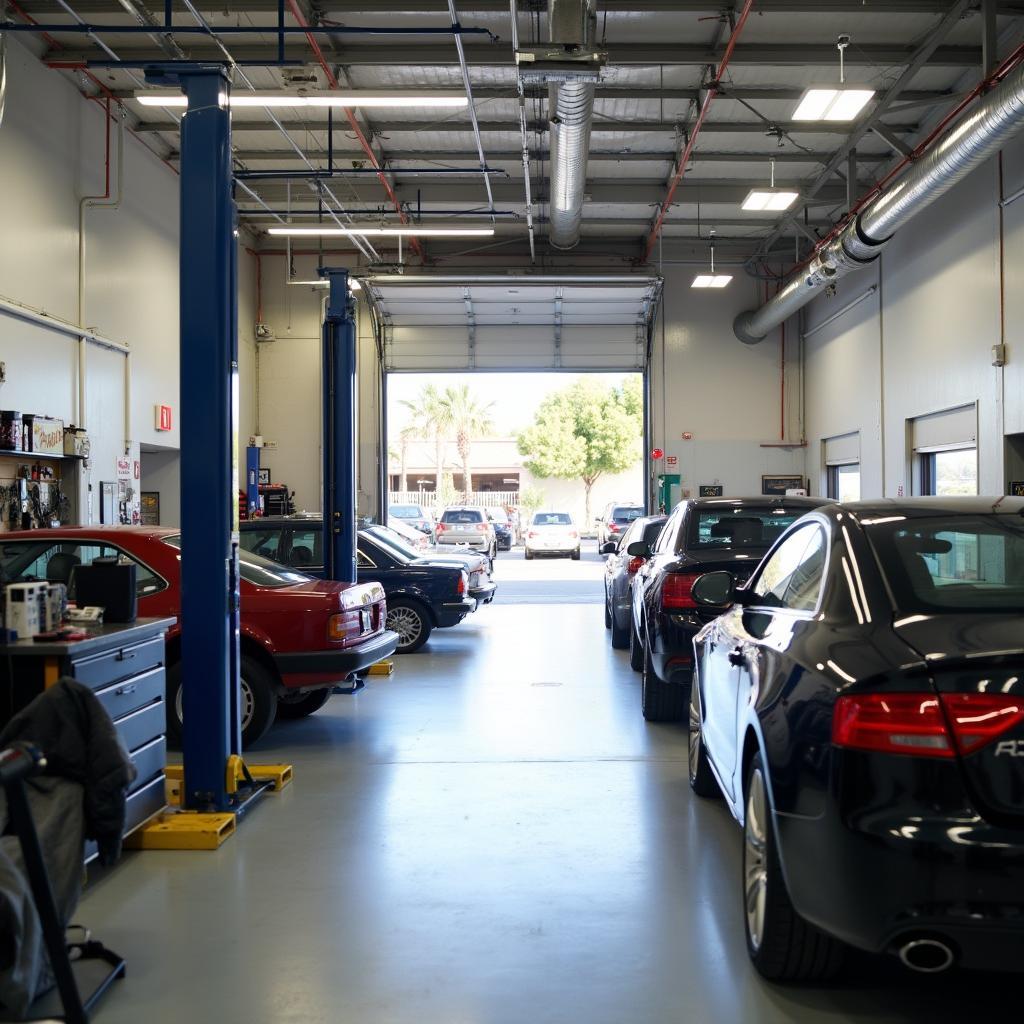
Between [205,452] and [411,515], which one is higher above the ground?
[205,452]

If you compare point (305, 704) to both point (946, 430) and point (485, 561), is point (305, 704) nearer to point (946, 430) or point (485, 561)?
point (485, 561)

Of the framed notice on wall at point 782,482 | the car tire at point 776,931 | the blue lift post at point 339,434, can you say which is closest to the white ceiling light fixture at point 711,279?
the framed notice on wall at point 782,482

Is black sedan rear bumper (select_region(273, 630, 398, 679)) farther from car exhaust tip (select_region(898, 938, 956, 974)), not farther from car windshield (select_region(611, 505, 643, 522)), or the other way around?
car windshield (select_region(611, 505, 643, 522))

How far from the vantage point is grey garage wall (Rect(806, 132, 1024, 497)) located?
11891mm

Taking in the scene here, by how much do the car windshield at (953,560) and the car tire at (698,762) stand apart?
2.03 metres

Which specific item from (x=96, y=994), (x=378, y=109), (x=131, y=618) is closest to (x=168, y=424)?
(x=378, y=109)

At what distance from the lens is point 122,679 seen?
4.58m

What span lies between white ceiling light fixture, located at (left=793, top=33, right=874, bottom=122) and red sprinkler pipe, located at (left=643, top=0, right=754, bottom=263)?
113 cm

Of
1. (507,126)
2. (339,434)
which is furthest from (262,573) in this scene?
(507,126)

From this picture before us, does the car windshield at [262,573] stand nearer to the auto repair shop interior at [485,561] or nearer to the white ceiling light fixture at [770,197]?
the auto repair shop interior at [485,561]

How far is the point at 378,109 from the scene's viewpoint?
47.4ft

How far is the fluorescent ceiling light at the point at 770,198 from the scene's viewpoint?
13.3 metres

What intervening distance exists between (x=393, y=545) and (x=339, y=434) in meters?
2.55

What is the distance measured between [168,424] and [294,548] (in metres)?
6.52
